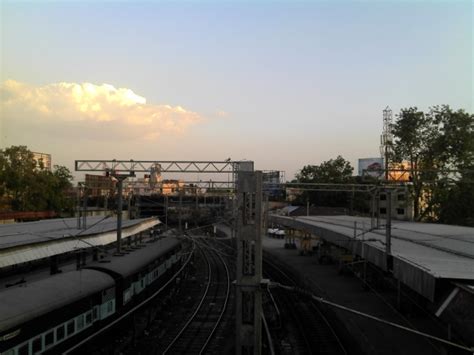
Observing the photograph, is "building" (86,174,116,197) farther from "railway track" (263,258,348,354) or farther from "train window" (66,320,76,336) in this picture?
"train window" (66,320,76,336)

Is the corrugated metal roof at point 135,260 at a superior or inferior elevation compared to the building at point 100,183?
inferior

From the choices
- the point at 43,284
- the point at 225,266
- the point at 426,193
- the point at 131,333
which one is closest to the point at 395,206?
the point at 426,193

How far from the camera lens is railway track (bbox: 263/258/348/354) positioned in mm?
18109

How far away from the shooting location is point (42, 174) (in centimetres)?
5666

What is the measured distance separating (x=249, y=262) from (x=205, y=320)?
9.95 meters

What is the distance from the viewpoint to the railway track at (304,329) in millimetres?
18109

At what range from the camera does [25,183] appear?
54.5 meters

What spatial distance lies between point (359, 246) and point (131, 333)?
38.1ft

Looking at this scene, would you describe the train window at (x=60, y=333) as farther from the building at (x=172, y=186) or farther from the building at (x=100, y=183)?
the building at (x=100, y=183)

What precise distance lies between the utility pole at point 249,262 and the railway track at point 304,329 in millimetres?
4066

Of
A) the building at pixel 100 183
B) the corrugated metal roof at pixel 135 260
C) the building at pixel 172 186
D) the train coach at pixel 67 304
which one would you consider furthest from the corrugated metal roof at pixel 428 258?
the building at pixel 100 183

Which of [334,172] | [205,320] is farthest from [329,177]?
[205,320]

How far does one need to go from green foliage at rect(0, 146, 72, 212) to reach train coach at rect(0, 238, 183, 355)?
122ft

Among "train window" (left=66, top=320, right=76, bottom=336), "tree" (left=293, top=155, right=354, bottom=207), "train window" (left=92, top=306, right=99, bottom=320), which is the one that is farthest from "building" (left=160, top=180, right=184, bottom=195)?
"tree" (left=293, top=155, right=354, bottom=207)
